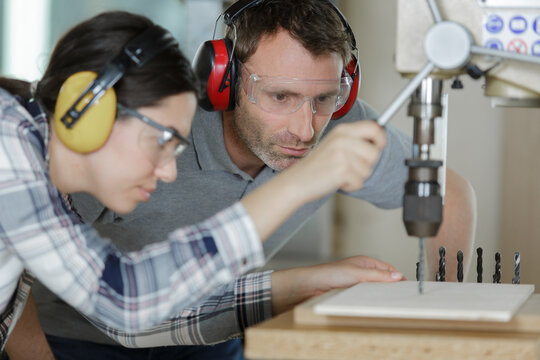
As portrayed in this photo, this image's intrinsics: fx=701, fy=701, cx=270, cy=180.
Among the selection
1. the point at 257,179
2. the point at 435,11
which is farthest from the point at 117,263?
the point at 257,179

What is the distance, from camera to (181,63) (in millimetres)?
1203

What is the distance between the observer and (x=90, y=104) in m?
1.08

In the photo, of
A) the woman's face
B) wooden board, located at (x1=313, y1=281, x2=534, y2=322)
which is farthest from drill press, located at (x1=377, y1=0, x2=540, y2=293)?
the woman's face

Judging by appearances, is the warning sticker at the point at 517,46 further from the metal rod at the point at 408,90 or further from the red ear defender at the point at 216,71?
the red ear defender at the point at 216,71

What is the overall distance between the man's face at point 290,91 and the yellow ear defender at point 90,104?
23.4 inches

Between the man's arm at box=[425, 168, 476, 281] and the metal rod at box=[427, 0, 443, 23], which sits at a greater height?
the metal rod at box=[427, 0, 443, 23]

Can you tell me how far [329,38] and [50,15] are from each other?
2686 millimetres

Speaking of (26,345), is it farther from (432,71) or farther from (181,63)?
(432,71)

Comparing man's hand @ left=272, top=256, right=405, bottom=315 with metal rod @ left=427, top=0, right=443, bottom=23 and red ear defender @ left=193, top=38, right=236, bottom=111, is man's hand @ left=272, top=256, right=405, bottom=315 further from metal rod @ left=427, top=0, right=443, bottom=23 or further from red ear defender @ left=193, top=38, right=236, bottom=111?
metal rod @ left=427, top=0, right=443, bottom=23

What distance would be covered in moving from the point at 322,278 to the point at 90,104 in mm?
618

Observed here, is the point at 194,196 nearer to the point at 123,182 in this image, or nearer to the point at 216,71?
the point at 216,71

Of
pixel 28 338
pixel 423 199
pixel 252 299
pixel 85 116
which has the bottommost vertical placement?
pixel 28 338

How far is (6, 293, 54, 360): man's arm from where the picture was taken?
5.25ft

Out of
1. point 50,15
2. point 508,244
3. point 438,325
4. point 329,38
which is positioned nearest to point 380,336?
point 438,325
